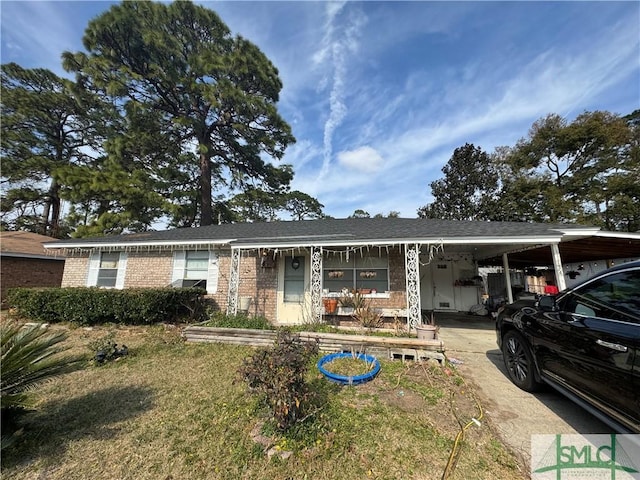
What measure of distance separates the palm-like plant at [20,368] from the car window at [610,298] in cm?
593

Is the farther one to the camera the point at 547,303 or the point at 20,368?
the point at 547,303

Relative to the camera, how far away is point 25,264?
41.5 feet

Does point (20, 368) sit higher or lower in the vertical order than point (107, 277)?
lower

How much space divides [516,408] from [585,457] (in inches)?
38.4

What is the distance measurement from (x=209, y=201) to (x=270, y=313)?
50.9ft

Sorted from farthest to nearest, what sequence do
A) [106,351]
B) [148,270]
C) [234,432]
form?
[148,270]
[106,351]
[234,432]

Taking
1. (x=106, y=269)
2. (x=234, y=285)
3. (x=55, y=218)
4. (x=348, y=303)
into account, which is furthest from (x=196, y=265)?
(x=55, y=218)

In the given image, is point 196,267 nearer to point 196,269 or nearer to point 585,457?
point 196,269

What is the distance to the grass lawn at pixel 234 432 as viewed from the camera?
2.63m

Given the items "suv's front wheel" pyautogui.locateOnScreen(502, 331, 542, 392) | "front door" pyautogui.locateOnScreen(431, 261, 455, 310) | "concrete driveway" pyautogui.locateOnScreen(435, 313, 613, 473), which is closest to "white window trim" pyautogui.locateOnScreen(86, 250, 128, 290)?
"concrete driveway" pyautogui.locateOnScreen(435, 313, 613, 473)

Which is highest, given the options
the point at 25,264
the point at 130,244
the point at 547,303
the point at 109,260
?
the point at 130,244

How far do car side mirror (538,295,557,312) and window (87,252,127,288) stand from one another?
511 inches

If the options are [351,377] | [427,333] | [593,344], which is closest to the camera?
[593,344]

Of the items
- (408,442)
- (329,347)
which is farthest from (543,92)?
(408,442)
